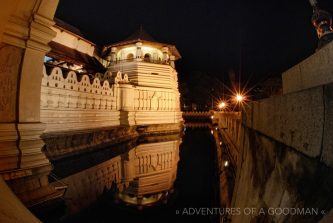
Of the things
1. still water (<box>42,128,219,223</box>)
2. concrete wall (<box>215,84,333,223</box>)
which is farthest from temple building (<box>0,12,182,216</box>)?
concrete wall (<box>215,84,333,223</box>)

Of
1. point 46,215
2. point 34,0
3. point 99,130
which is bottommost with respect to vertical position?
point 46,215

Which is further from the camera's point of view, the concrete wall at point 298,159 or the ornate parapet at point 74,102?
the ornate parapet at point 74,102

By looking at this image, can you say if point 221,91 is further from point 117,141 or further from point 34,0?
point 34,0

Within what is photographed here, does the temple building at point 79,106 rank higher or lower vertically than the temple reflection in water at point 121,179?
higher

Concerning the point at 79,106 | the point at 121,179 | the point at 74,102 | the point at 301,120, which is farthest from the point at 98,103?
the point at 301,120

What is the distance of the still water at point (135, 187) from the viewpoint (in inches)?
229

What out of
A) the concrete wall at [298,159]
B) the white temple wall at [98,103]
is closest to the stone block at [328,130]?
the concrete wall at [298,159]

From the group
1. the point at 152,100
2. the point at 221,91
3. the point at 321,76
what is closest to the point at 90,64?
the point at 152,100

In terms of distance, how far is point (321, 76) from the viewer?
1932mm

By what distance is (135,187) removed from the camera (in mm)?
8148

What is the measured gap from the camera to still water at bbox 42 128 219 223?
5812mm

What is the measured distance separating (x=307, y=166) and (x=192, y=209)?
18.2 ft

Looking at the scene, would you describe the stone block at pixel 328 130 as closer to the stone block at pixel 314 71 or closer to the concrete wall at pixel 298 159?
the concrete wall at pixel 298 159

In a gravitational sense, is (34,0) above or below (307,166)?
above
